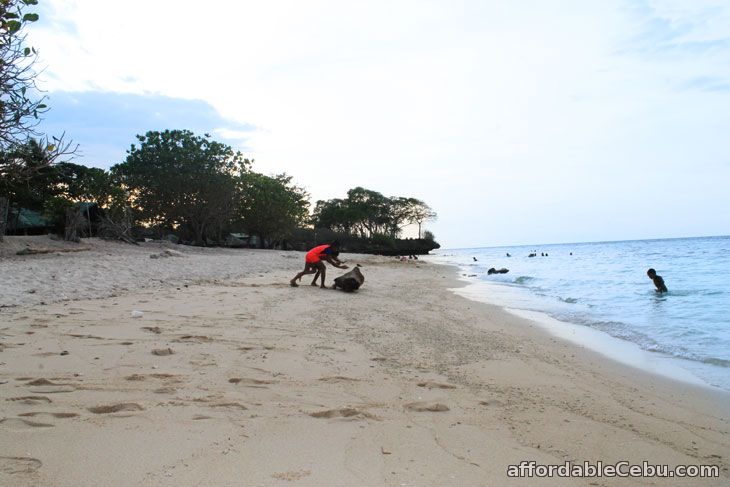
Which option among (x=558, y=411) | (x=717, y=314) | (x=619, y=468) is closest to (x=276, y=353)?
(x=558, y=411)

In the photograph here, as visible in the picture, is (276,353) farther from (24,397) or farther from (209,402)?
(24,397)

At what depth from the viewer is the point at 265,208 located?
3566 centimetres

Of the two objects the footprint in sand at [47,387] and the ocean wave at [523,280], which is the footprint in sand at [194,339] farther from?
the ocean wave at [523,280]

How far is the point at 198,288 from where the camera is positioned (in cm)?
941

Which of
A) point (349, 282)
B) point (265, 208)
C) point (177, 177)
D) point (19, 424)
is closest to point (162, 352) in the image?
point (19, 424)

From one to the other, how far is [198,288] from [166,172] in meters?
21.3

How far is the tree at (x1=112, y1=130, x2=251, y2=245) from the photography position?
92.3 ft

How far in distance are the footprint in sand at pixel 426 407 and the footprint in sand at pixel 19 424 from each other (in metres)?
2.35

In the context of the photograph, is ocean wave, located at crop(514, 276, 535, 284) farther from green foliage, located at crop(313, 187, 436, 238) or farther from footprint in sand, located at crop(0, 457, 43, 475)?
green foliage, located at crop(313, 187, 436, 238)

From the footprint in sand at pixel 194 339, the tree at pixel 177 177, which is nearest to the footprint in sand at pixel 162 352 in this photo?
the footprint in sand at pixel 194 339

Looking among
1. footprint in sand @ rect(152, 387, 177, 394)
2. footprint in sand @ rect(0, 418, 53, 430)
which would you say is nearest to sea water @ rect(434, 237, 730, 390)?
footprint in sand @ rect(152, 387, 177, 394)

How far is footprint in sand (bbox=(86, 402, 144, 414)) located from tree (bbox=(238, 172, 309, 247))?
3167cm

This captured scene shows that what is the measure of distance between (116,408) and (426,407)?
2.18 metres

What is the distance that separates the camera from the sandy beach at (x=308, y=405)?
235cm
